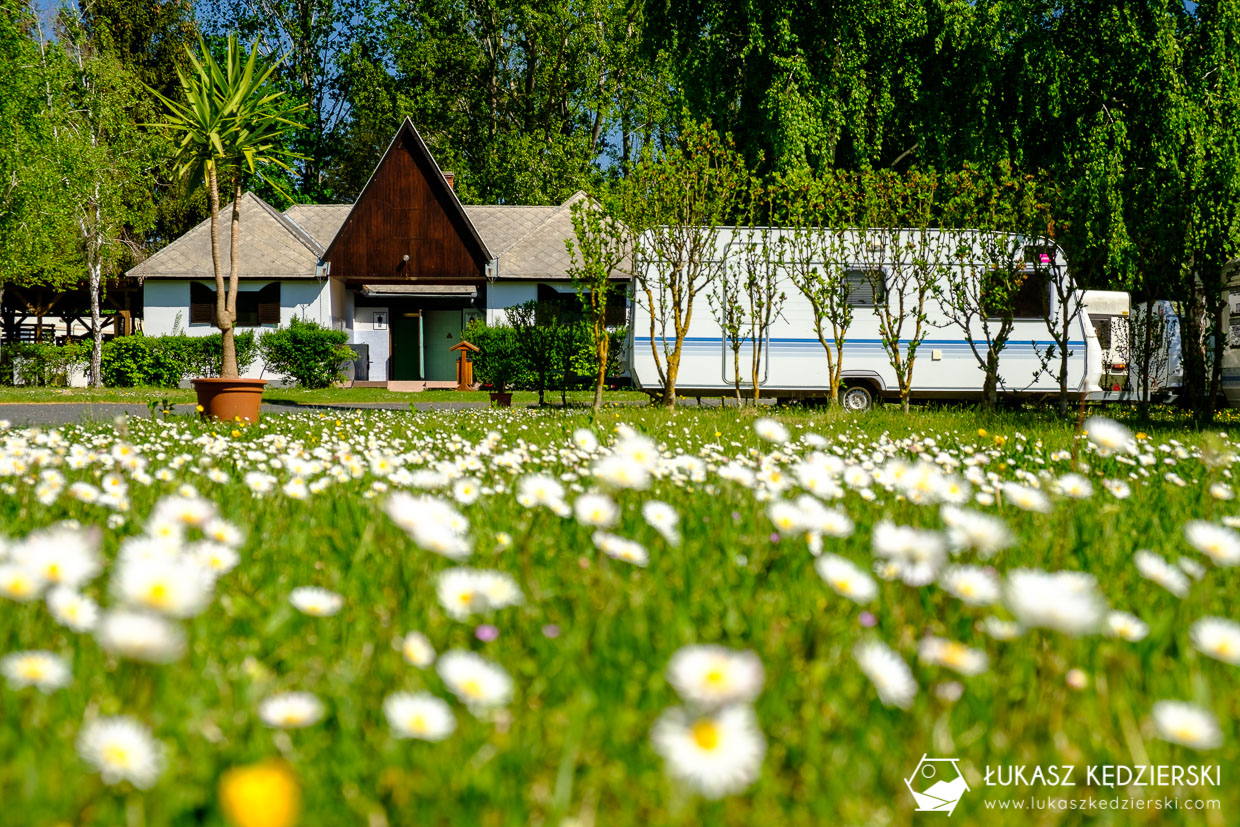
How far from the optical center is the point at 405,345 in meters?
25.8

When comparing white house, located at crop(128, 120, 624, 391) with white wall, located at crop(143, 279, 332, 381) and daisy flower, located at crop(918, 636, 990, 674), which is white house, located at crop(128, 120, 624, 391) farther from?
daisy flower, located at crop(918, 636, 990, 674)

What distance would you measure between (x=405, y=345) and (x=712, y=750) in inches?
1023

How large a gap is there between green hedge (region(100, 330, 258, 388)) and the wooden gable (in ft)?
13.8

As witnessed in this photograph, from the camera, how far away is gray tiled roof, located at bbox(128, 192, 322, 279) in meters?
24.1

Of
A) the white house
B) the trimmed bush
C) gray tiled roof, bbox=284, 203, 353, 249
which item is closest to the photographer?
the trimmed bush

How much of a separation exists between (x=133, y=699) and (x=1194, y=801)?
1.50m

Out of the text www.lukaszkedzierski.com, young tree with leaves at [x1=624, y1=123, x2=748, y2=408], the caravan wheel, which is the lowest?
the caravan wheel

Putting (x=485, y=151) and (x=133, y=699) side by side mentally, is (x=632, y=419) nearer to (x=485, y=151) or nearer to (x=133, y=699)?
(x=133, y=699)

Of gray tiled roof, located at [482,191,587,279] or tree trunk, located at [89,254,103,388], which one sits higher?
gray tiled roof, located at [482,191,587,279]

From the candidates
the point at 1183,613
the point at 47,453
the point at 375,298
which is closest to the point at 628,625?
the point at 1183,613

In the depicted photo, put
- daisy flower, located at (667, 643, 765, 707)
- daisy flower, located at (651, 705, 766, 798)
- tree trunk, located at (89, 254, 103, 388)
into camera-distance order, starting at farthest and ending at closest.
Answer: tree trunk, located at (89, 254, 103, 388), daisy flower, located at (667, 643, 765, 707), daisy flower, located at (651, 705, 766, 798)

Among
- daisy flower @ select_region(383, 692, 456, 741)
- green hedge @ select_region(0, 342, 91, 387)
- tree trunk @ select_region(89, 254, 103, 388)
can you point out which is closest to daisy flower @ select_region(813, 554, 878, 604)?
daisy flower @ select_region(383, 692, 456, 741)

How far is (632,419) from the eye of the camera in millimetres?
7855

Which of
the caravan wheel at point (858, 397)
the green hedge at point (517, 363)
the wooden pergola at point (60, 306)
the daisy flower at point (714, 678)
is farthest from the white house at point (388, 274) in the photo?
the daisy flower at point (714, 678)
